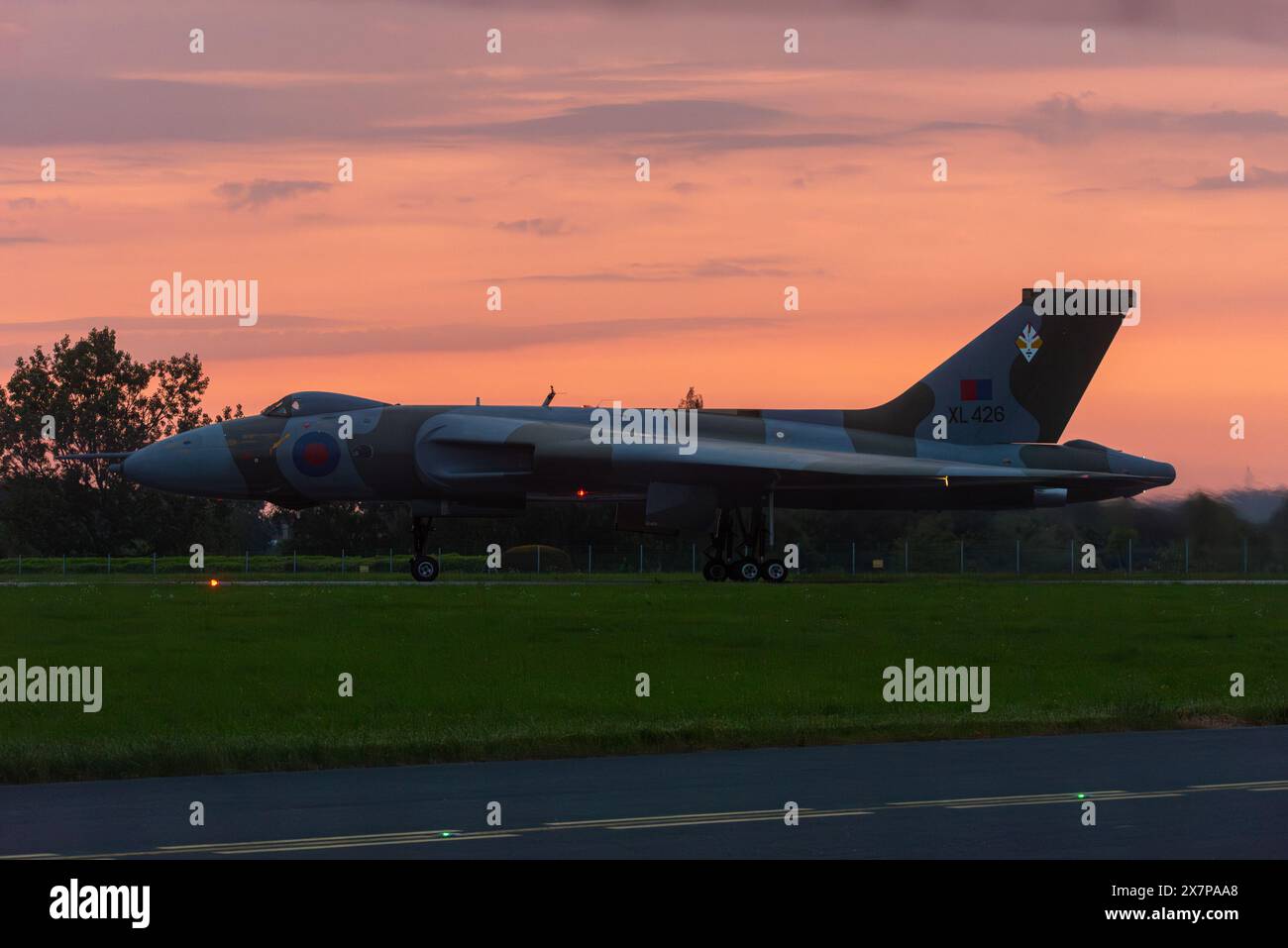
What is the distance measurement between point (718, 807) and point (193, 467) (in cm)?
3901

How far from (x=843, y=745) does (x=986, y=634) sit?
1213 cm

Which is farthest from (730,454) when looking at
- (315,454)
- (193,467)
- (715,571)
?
(193,467)

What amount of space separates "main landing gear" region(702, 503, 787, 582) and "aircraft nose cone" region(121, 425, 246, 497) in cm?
1303

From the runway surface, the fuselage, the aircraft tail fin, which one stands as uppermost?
the aircraft tail fin

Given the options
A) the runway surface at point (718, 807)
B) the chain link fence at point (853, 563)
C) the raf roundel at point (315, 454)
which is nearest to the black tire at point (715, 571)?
the chain link fence at point (853, 563)

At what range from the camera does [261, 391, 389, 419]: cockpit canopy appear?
49.9 metres

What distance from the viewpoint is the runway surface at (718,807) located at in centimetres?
1139

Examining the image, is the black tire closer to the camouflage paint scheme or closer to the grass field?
the camouflage paint scheme

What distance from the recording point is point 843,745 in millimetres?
18234

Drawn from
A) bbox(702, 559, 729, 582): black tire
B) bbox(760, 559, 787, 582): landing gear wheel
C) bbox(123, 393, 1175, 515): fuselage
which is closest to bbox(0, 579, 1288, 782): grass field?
bbox(760, 559, 787, 582): landing gear wheel

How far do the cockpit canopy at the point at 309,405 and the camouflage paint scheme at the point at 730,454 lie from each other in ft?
0.14

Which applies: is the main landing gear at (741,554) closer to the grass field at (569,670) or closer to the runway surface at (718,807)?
the grass field at (569,670)

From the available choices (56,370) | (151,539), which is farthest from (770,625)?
(56,370)

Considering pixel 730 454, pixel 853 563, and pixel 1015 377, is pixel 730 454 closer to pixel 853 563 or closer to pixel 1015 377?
pixel 1015 377
